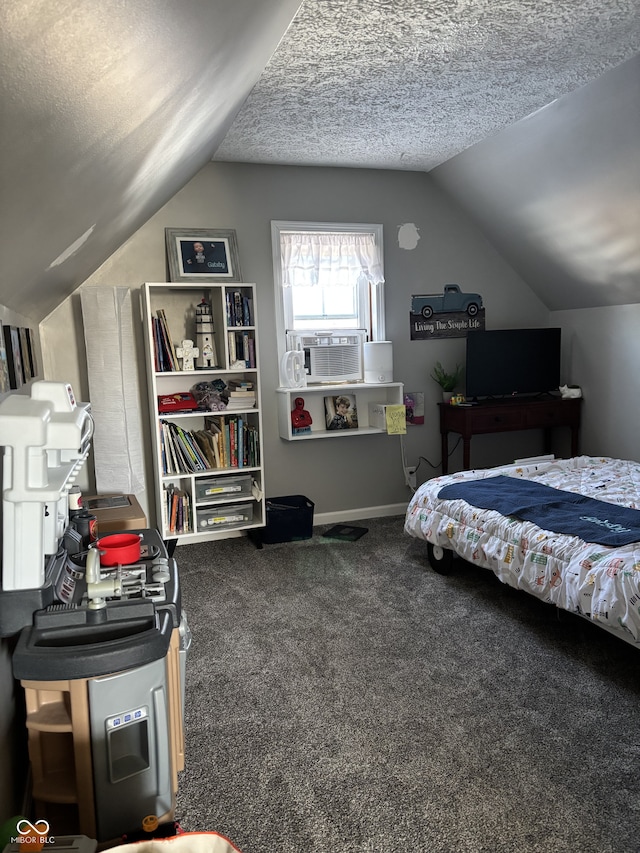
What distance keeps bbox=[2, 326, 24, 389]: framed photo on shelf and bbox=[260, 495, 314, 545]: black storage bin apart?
2.20 metres

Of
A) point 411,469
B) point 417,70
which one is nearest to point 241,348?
point 411,469

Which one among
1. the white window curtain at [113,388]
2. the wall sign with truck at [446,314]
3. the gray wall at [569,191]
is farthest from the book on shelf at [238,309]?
the gray wall at [569,191]

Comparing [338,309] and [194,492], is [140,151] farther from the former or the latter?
[338,309]

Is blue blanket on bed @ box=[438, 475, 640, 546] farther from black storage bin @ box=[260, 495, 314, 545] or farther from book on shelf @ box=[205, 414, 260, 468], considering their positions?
book on shelf @ box=[205, 414, 260, 468]

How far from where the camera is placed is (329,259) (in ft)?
15.2

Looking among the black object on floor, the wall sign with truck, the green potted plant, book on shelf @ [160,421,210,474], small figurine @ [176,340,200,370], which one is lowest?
the black object on floor

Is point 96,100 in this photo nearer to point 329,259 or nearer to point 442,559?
point 442,559

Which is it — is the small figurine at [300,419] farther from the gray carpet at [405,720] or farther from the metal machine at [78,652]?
the metal machine at [78,652]

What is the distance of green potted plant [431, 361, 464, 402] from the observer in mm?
4914

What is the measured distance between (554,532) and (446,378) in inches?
88.0

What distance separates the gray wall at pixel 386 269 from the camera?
4199 millimetres

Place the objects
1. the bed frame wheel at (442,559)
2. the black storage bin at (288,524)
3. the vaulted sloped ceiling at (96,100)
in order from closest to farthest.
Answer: the vaulted sloped ceiling at (96,100) < the bed frame wheel at (442,559) < the black storage bin at (288,524)

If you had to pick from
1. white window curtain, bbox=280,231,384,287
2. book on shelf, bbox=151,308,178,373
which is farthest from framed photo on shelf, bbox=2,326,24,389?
white window curtain, bbox=280,231,384,287

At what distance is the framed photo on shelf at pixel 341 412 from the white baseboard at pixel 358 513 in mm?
656
